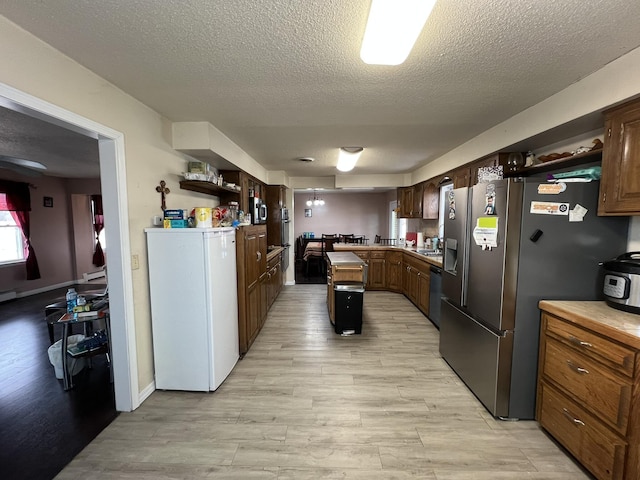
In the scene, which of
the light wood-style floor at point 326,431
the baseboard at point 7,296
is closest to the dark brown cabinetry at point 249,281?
the light wood-style floor at point 326,431

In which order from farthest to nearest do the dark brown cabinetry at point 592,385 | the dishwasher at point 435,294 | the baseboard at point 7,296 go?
the baseboard at point 7,296 < the dishwasher at point 435,294 < the dark brown cabinetry at point 592,385

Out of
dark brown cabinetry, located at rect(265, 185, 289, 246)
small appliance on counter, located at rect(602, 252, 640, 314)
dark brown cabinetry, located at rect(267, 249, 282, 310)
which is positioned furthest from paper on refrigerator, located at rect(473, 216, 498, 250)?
dark brown cabinetry, located at rect(265, 185, 289, 246)

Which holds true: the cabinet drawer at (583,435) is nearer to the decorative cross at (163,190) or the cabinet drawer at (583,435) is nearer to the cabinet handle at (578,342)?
the cabinet handle at (578,342)

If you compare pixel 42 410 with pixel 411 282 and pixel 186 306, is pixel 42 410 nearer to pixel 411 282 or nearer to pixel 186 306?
pixel 186 306

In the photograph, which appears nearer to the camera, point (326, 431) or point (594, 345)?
point (594, 345)

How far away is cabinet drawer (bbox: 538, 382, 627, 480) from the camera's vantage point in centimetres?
137

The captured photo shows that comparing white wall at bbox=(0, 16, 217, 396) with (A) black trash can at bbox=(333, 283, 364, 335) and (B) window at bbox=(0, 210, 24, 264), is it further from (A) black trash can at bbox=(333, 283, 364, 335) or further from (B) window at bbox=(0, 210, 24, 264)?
(B) window at bbox=(0, 210, 24, 264)

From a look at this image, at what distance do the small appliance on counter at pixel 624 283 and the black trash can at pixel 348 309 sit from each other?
7.16 ft

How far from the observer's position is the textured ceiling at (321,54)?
3.93 feet

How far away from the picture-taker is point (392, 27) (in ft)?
3.52

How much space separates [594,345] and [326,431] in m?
1.70

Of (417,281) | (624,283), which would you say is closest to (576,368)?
(624,283)

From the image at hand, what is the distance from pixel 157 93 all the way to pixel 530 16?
2313 mm

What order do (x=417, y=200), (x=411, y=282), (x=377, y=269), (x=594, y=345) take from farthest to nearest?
(x=377, y=269) → (x=417, y=200) → (x=411, y=282) → (x=594, y=345)
